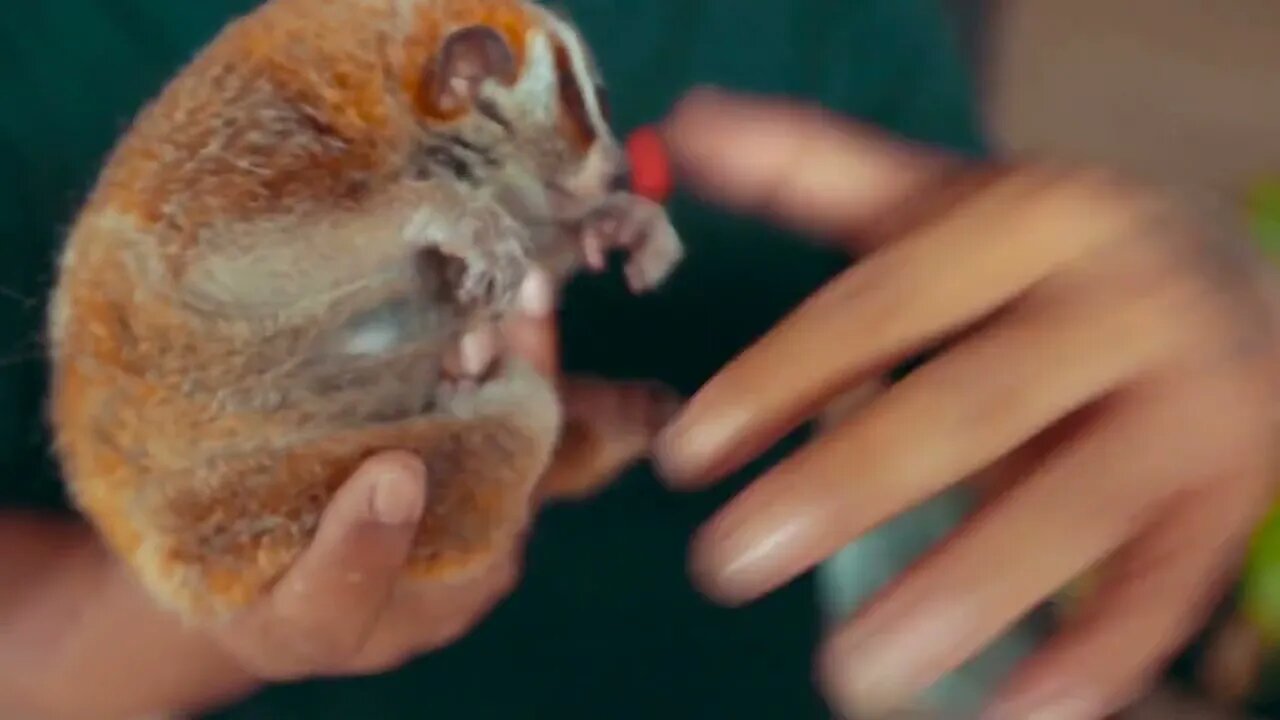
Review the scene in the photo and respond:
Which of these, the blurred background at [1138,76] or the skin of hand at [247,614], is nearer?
the skin of hand at [247,614]

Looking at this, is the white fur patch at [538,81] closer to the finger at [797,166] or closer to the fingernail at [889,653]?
the finger at [797,166]

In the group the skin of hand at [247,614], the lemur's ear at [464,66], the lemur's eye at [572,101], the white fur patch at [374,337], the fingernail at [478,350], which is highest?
the lemur's ear at [464,66]

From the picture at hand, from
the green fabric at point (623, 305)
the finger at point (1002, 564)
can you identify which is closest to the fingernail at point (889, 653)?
the finger at point (1002, 564)

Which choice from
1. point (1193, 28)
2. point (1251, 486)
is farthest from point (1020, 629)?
point (1193, 28)

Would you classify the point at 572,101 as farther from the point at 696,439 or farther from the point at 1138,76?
the point at 1138,76

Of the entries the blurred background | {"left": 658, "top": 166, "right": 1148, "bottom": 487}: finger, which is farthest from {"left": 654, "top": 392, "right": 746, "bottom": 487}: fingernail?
the blurred background

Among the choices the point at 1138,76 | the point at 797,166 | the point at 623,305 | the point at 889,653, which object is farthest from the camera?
the point at 1138,76

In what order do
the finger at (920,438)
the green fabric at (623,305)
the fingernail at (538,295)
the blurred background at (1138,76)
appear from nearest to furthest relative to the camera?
the finger at (920,438)
the fingernail at (538,295)
the green fabric at (623,305)
the blurred background at (1138,76)

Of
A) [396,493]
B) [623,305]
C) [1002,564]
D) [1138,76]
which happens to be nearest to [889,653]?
[1002,564]
